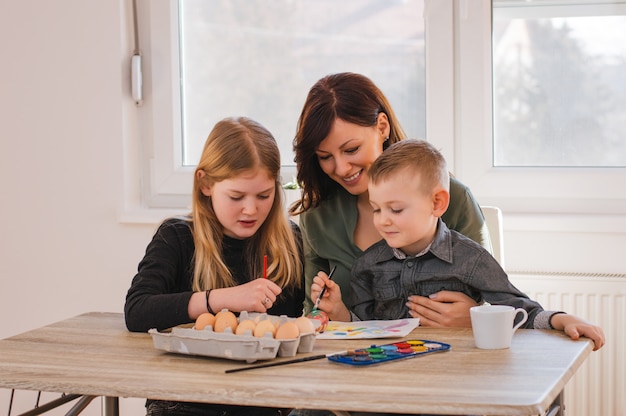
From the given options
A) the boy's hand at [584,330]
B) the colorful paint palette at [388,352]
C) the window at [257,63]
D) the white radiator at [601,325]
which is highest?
the window at [257,63]

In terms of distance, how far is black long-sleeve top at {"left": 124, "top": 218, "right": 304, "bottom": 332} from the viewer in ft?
5.94

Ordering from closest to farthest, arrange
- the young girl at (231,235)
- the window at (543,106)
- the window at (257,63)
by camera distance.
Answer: the young girl at (231,235) < the window at (543,106) < the window at (257,63)

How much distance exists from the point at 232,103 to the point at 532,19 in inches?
39.9

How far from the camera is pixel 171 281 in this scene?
6.57 ft

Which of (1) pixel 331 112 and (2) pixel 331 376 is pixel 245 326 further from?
(1) pixel 331 112

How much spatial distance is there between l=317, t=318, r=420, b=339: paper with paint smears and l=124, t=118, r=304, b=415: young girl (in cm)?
26

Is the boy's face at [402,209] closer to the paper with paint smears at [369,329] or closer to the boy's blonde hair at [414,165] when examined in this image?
the boy's blonde hair at [414,165]

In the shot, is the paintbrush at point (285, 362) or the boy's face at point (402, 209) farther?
the boy's face at point (402, 209)

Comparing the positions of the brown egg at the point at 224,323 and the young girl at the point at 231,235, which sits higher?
the young girl at the point at 231,235

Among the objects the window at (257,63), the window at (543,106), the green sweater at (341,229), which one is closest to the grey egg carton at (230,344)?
the green sweater at (341,229)

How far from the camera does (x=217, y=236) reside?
2078 mm

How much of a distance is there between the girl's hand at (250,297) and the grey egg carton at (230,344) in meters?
0.20

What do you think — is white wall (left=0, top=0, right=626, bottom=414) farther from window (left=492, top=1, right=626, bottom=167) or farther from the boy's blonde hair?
the boy's blonde hair

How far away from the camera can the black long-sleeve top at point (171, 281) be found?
5.94 feet
